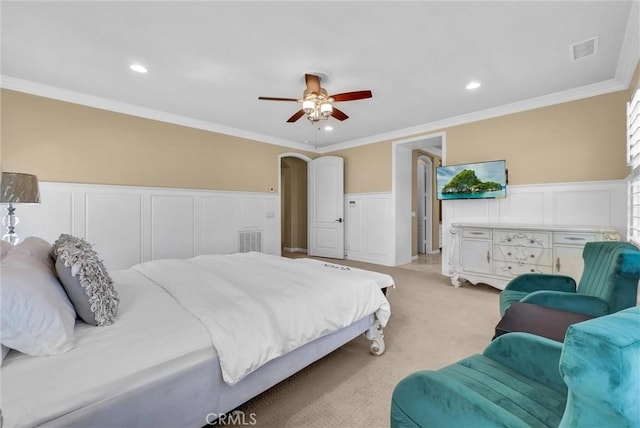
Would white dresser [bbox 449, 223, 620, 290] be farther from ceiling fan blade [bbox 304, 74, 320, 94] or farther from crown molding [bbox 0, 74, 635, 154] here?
ceiling fan blade [bbox 304, 74, 320, 94]

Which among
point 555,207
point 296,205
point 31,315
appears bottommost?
point 31,315

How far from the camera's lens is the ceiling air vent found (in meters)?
2.43

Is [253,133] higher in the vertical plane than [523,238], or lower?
higher

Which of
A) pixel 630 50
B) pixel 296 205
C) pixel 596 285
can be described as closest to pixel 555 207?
pixel 630 50

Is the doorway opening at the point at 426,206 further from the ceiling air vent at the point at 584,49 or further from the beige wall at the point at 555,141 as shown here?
the ceiling air vent at the point at 584,49

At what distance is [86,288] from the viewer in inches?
50.4

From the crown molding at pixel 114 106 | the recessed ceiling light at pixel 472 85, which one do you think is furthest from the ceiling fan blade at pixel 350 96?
the crown molding at pixel 114 106

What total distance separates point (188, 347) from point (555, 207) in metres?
4.50

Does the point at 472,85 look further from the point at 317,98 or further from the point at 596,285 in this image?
the point at 596,285

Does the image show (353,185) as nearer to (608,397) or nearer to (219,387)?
(219,387)

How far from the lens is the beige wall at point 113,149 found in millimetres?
3146

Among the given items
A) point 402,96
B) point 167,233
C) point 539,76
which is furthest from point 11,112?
point 539,76

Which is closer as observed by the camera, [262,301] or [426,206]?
[262,301]

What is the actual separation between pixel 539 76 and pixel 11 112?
19.9ft
